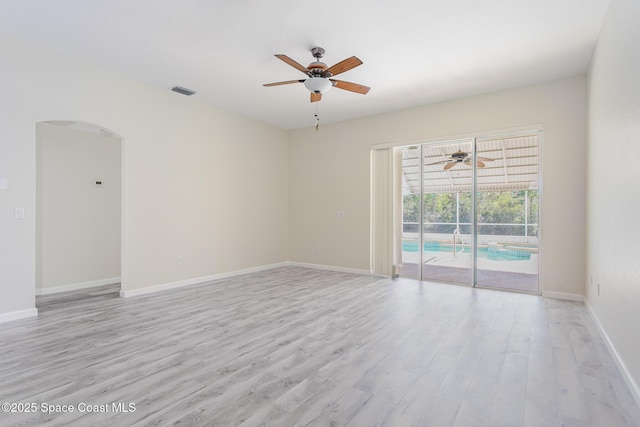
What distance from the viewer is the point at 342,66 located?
341 centimetres

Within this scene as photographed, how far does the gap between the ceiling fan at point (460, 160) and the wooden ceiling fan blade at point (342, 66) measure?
2.93m

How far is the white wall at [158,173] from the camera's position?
355cm

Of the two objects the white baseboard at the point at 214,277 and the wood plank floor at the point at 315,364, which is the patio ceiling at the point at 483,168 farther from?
the white baseboard at the point at 214,277

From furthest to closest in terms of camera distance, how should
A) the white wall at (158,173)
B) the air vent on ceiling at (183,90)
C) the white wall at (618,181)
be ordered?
the air vent on ceiling at (183,90)
the white wall at (158,173)
the white wall at (618,181)

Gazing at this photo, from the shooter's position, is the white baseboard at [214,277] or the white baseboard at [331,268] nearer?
the white baseboard at [214,277]

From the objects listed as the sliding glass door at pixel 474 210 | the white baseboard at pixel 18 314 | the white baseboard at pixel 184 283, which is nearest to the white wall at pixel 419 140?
the sliding glass door at pixel 474 210

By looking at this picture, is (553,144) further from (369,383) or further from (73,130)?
(73,130)

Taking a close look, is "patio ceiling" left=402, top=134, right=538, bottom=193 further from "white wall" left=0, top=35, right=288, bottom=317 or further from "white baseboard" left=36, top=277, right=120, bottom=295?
"white baseboard" left=36, top=277, right=120, bottom=295

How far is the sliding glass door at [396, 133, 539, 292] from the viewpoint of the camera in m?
5.05

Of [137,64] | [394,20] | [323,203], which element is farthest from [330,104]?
[137,64]

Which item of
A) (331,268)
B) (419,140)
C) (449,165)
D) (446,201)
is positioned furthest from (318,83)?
(331,268)

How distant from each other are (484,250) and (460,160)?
5.19ft

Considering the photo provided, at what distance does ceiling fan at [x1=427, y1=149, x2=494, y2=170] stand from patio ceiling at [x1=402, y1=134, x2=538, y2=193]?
0.05 metres

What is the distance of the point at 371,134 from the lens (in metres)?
6.22
